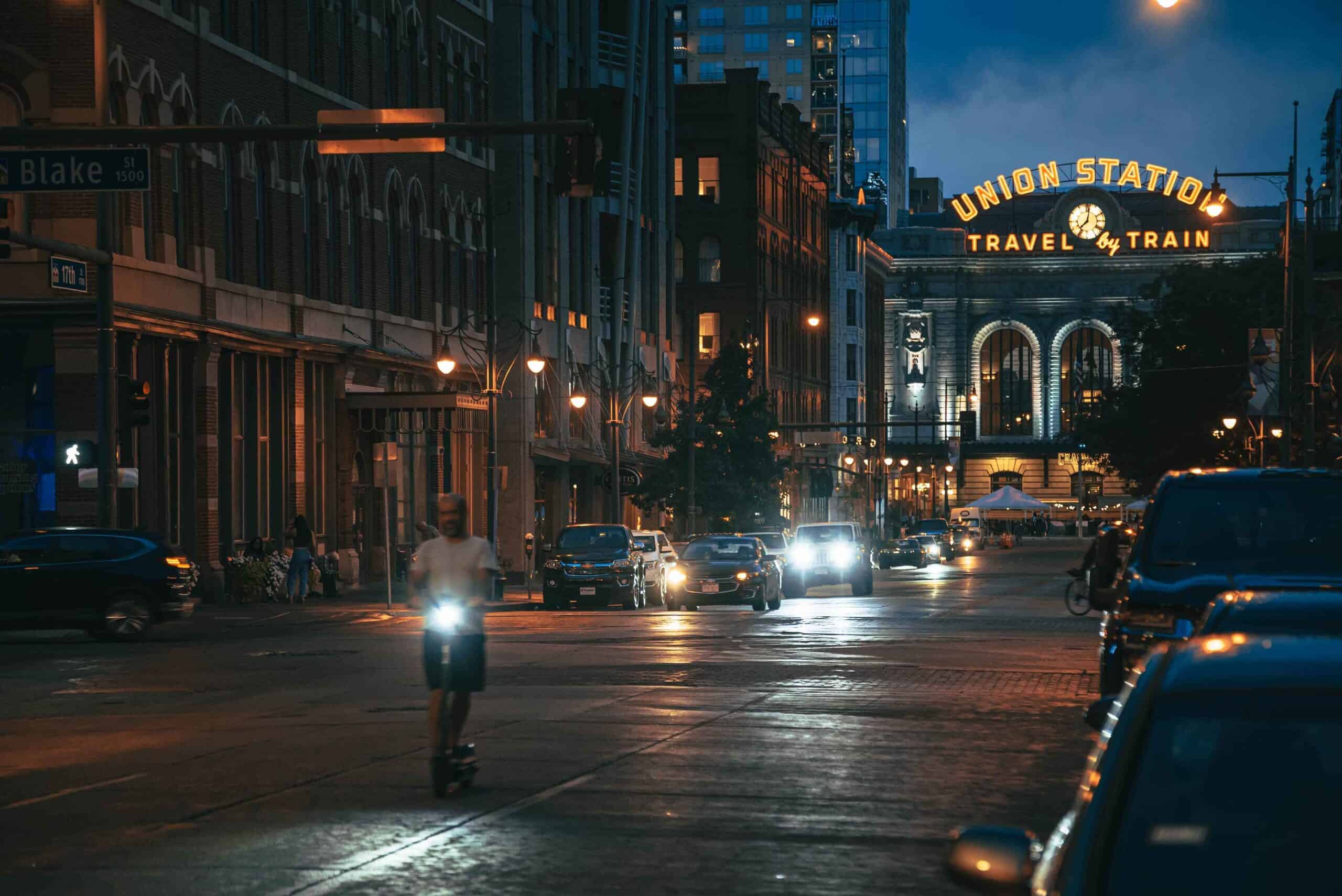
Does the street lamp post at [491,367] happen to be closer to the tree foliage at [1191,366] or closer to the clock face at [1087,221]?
the tree foliage at [1191,366]

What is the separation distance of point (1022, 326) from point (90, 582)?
137m

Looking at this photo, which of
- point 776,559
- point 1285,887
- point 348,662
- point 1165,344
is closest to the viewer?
point 1285,887

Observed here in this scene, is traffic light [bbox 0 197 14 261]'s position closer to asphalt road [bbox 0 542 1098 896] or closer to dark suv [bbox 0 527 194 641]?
dark suv [bbox 0 527 194 641]

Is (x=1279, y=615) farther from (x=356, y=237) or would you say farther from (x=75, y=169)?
(x=356, y=237)

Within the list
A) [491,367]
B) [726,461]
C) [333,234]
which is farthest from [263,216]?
[726,461]

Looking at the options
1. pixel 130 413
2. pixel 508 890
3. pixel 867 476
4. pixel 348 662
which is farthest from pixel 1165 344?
pixel 508 890

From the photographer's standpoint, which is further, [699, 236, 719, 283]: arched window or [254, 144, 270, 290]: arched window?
[699, 236, 719, 283]: arched window

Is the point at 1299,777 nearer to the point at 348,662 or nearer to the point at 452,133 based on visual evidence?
the point at 452,133

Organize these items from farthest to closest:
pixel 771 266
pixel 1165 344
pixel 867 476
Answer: pixel 867 476, pixel 771 266, pixel 1165 344

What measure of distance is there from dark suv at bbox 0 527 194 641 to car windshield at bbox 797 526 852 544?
24943 mm

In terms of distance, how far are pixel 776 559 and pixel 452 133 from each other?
72.3 feet

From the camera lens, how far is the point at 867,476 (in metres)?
118

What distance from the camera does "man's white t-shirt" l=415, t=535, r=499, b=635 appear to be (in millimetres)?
13148

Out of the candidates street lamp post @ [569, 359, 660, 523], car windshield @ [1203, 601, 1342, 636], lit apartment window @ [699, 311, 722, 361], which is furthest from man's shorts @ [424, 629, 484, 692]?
lit apartment window @ [699, 311, 722, 361]
